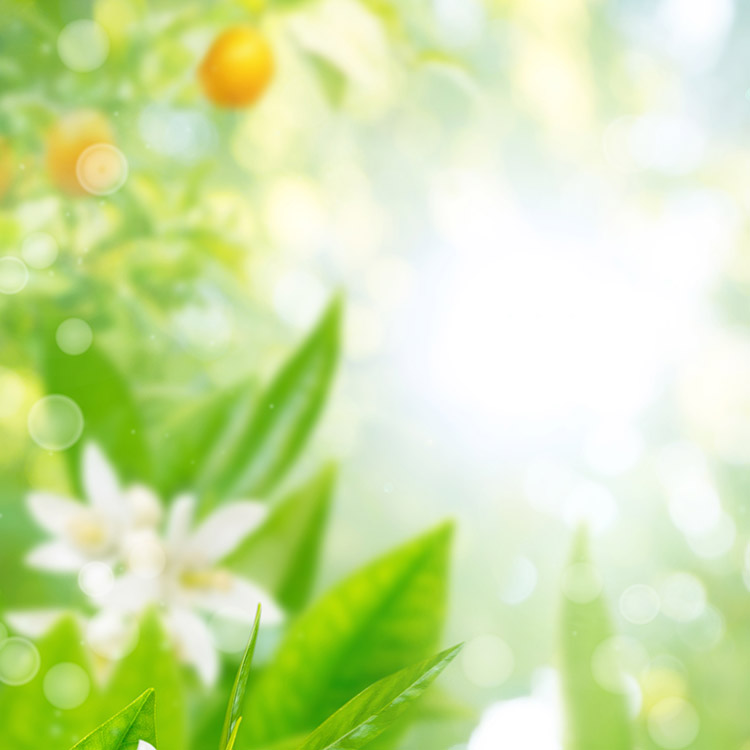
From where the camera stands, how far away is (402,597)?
0.66 metres

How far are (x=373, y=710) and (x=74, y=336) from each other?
0.45 meters

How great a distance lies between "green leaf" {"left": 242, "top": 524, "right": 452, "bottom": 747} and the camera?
0.65 metres

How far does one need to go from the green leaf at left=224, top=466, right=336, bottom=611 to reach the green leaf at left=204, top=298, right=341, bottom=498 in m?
0.03

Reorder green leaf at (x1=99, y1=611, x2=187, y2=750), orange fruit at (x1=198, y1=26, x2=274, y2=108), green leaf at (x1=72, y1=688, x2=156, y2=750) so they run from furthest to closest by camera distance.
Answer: orange fruit at (x1=198, y1=26, x2=274, y2=108), green leaf at (x1=99, y1=611, x2=187, y2=750), green leaf at (x1=72, y1=688, x2=156, y2=750)

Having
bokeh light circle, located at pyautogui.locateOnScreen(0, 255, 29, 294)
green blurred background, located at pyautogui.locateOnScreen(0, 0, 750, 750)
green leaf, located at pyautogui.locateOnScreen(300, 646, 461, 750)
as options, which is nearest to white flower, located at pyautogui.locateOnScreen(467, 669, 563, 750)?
green blurred background, located at pyautogui.locateOnScreen(0, 0, 750, 750)

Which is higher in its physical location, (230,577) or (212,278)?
(212,278)

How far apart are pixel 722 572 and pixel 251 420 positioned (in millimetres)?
442

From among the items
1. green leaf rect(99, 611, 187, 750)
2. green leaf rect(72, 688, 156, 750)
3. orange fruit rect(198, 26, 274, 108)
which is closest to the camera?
green leaf rect(72, 688, 156, 750)

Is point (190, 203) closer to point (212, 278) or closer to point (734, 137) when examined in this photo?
point (212, 278)

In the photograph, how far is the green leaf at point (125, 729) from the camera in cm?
44

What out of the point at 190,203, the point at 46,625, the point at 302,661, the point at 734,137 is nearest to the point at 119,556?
the point at 46,625

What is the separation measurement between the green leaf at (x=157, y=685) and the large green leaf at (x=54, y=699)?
0.02m

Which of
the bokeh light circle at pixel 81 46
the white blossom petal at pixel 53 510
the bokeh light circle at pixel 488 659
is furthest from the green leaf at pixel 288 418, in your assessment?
the bokeh light circle at pixel 81 46

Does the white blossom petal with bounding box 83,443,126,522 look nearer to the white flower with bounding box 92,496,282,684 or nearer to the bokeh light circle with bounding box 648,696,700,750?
A: the white flower with bounding box 92,496,282,684
